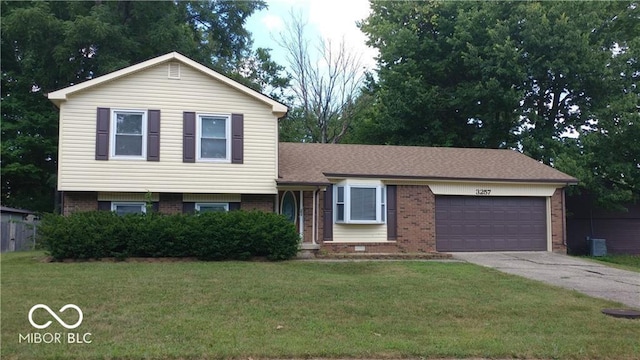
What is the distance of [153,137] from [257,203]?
360cm

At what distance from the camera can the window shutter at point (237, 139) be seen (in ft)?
53.6

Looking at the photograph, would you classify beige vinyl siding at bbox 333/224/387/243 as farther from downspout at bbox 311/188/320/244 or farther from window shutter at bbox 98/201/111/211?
window shutter at bbox 98/201/111/211

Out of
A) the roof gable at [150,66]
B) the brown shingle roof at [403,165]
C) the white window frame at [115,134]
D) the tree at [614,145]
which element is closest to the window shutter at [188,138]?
the white window frame at [115,134]

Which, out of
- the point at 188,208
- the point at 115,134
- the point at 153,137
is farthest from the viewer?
the point at 188,208

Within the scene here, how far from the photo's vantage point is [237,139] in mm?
16375

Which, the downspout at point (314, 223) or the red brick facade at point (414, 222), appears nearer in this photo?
the downspout at point (314, 223)

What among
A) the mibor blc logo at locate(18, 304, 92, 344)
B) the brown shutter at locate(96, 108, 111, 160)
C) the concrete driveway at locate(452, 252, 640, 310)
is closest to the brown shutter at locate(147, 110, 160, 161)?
the brown shutter at locate(96, 108, 111, 160)

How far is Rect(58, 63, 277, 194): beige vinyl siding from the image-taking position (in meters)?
15.5

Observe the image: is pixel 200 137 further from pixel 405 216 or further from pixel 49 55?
pixel 49 55

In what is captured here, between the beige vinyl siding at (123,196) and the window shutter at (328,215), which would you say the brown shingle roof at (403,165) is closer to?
the window shutter at (328,215)

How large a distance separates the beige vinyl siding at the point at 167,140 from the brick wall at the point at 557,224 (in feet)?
31.9

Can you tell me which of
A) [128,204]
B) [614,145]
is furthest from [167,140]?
[614,145]

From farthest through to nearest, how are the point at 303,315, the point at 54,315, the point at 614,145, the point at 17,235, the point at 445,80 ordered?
1. the point at 445,80
2. the point at 614,145
3. the point at 17,235
4. the point at 303,315
5. the point at 54,315

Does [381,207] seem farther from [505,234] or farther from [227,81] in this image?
[227,81]
